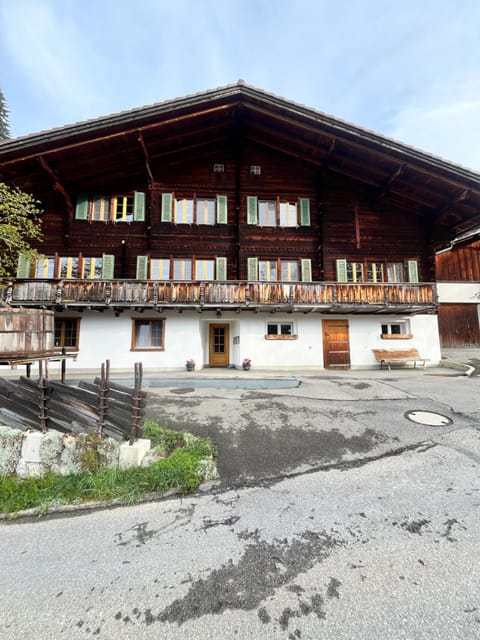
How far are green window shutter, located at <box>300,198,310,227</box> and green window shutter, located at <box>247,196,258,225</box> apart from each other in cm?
277

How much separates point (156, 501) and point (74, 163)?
16815 millimetres

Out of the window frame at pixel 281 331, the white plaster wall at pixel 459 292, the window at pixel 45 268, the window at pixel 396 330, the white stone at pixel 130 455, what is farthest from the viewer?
the white plaster wall at pixel 459 292

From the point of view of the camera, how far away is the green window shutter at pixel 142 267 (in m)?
14.5

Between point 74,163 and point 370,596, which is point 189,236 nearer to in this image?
point 74,163

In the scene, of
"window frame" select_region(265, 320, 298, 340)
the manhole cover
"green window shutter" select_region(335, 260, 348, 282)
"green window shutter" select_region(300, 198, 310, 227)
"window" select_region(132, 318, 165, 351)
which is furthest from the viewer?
"green window shutter" select_region(300, 198, 310, 227)

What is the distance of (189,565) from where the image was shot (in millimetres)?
2557

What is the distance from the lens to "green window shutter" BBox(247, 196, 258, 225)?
15508mm

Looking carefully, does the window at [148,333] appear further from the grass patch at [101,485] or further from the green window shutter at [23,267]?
the grass patch at [101,485]

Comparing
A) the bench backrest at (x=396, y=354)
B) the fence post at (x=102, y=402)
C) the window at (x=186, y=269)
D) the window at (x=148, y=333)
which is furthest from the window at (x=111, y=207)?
the bench backrest at (x=396, y=354)

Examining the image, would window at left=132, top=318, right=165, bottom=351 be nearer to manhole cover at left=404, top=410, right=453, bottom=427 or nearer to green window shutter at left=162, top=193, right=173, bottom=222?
green window shutter at left=162, top=193, right=173, bottom=222

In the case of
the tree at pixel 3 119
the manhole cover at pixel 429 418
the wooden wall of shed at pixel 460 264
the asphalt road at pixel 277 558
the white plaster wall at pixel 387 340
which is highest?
the tree at pixel 3 119

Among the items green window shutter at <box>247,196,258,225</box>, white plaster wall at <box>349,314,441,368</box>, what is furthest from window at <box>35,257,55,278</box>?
white plaster wall at <box>349,314,441,368</box>

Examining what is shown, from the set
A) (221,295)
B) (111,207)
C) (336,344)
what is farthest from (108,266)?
(336,344)

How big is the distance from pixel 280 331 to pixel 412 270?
348 inches
